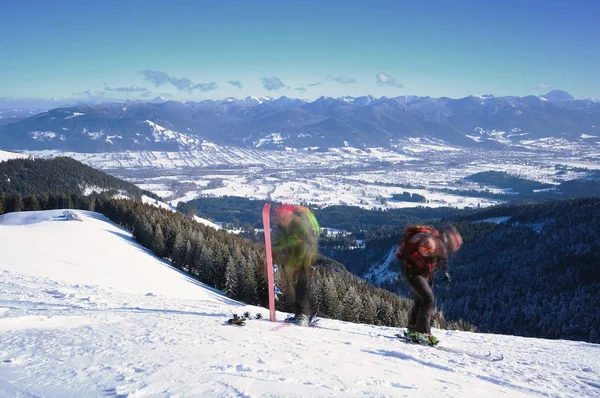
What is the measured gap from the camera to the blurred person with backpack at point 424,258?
Result: 32.3 feet

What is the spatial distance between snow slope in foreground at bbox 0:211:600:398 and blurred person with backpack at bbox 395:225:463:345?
1.12 meters

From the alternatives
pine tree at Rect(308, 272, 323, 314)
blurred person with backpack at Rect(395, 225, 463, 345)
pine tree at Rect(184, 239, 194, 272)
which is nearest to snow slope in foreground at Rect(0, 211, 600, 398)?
blurred person with backpack at Rect(395, 225, 463, 345)

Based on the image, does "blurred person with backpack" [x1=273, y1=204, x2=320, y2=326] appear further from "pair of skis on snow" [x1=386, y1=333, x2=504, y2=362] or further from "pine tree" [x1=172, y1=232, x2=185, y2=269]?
"pine tree" [x1=172, y1=232, x2=185, y2=269]

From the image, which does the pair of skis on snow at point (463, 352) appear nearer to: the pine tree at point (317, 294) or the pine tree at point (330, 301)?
the pine tree at point (317, 294)

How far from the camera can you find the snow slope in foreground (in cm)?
570

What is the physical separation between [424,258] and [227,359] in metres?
5.57

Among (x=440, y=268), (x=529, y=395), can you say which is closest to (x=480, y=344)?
(x=440, y=268)

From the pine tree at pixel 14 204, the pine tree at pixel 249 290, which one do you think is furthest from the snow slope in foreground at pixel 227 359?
the pine tree at pixel 14 204

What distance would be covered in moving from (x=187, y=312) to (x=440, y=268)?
7.83 meters

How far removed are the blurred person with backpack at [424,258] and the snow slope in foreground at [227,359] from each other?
1.12 metres

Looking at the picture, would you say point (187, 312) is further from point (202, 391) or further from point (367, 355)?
point (202, 391)

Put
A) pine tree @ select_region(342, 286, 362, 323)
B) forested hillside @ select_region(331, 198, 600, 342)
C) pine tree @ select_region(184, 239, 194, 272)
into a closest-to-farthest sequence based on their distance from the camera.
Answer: pine tree @ select_region(342, 286, 362, 323) → pine tree @ select_region(184, 239, 194, 272) → forested hillside @ select_region(331, 198, 600, 342)

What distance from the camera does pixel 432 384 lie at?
654cm

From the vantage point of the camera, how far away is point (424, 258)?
32.6ft
